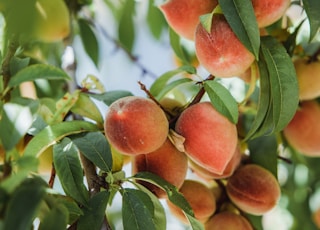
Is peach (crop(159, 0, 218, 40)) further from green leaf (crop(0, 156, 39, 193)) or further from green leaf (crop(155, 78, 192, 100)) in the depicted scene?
green leaf (crop(0, 156, 39, 193))

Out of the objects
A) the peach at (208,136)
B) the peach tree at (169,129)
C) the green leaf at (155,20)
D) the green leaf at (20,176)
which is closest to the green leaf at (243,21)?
the peach tree at (169,129)

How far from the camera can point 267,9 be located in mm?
819

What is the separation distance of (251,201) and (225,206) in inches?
2.7

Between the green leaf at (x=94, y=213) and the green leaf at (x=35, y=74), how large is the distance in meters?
0.16

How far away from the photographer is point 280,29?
1.03 metres

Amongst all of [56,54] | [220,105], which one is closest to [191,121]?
[220,105]

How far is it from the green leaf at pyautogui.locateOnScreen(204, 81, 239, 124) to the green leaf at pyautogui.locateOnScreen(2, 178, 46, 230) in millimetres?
372

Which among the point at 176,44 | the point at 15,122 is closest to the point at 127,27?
the point at 176,44

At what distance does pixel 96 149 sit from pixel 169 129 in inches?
5.0

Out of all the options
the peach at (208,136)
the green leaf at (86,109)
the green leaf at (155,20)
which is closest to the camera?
the peach at (208,136)

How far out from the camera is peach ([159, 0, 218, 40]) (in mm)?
861

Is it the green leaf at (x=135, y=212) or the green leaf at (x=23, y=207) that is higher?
the green leaf at (x=23, y=207)

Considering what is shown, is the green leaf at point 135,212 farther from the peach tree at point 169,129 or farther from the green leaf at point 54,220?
the green leaf at point 54,220

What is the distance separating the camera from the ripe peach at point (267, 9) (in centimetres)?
82
